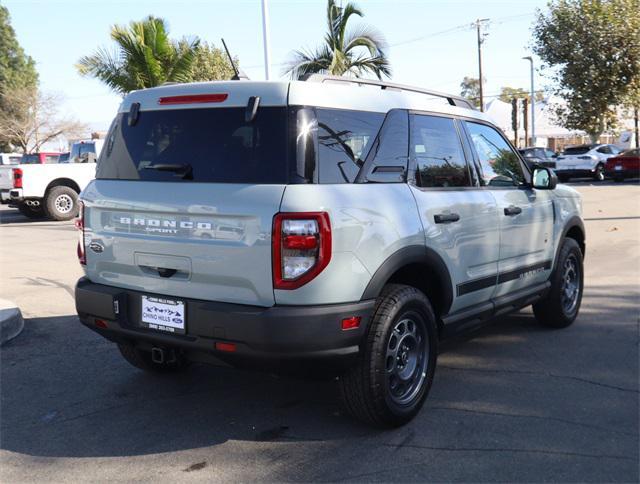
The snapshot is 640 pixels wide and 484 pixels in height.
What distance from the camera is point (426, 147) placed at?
4.27m

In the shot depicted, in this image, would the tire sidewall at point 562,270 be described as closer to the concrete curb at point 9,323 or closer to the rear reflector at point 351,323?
the rear reflector at point 351,323

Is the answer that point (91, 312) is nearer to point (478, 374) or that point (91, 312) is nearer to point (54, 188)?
point (478, 374)

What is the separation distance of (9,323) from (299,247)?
147 inches

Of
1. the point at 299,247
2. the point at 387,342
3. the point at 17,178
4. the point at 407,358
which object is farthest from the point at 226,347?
the point at 17,178

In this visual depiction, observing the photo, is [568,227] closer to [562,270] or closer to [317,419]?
[562,270]

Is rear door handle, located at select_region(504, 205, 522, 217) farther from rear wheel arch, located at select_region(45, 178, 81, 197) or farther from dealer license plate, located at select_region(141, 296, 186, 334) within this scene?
rear wheel arch, located at select_region(45, 178, 81, 197)

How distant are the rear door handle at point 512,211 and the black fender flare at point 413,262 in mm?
966

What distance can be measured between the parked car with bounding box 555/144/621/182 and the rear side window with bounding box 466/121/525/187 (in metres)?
24.2

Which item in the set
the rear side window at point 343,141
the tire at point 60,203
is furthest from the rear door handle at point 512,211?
the tire at point 60,203

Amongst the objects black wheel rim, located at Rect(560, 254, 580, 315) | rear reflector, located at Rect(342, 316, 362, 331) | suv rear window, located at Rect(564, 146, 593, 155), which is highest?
suv rear window, located at Rect(564, 146, 593, 155)

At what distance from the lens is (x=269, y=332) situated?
327cm

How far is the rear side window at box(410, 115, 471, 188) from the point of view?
418 centimetres

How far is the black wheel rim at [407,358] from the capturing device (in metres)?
3.83

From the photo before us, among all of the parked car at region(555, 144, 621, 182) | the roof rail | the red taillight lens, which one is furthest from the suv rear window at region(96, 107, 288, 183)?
the parked car at region(555, 144, 621, 182)
